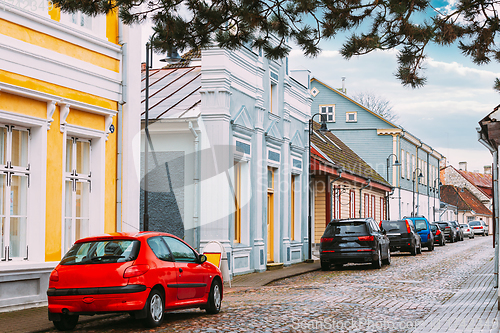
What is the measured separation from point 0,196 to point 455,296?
8663 mm

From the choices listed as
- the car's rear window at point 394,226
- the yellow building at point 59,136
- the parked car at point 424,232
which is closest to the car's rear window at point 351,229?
the yellow building at point 59,136

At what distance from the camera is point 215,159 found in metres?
18.2

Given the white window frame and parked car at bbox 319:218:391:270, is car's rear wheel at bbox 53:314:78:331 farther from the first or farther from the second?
the white window frame

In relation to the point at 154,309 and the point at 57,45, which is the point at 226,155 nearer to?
the point at 57,45

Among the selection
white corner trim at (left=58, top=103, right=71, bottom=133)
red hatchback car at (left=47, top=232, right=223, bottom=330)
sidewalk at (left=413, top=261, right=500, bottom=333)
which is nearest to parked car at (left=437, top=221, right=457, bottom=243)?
sidewalk at (left=413, top=261, right=500, bottom=333)

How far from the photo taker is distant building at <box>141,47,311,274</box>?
18.2 metres

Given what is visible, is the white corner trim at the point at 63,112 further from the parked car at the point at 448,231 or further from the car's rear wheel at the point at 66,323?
the parked car at the point at 448,231

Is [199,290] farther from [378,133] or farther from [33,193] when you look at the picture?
[378,133]

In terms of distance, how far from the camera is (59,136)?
42.0 ft

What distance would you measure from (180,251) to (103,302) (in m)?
1.87

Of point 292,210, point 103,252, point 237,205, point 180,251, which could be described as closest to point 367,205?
point 292,210

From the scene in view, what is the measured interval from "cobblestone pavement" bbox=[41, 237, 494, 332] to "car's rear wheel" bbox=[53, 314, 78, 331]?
0.19m

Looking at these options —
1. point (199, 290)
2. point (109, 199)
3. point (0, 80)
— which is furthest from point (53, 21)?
point (199, 290)

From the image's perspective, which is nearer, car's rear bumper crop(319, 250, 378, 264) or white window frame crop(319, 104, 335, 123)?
car's rear bumper crop(319, 250, 378, 264)
